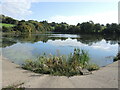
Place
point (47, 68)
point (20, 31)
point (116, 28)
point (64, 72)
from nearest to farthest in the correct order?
point (64, 72), point (47, 68), point (116, 28), point (20, 31)

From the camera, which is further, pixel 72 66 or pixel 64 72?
pixel 72 66

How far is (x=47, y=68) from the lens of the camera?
6.56 m

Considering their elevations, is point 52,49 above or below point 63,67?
below

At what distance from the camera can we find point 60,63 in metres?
6.98

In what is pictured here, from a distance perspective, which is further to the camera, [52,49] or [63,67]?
[52,49]

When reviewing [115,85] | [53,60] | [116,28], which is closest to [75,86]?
[115,85]

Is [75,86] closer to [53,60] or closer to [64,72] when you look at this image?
[64,72]

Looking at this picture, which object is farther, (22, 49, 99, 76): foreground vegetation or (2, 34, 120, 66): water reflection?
(2, 34, 120, 66): water reflection

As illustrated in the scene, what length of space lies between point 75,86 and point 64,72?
1705 millimetres

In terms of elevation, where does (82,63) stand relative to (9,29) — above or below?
below

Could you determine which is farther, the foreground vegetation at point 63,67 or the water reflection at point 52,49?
the water reflection at point 52,49

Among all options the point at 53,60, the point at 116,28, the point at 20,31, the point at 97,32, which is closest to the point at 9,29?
the point at 20,31

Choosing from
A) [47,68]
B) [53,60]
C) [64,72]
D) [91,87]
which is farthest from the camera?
[53,60]

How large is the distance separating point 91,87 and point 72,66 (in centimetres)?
247
